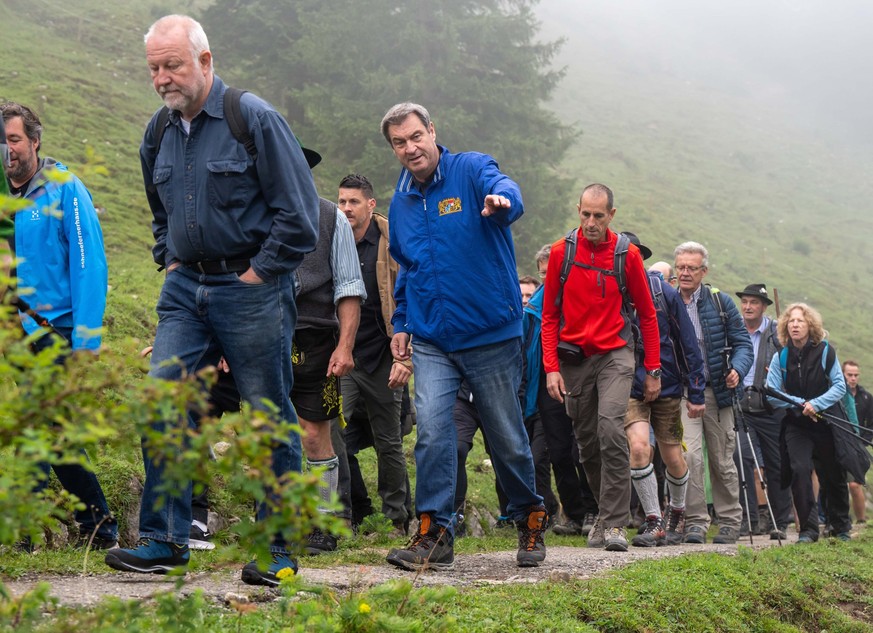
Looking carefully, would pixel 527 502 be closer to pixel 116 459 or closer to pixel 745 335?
pixel 116 459

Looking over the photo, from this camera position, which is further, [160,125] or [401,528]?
[401,528]

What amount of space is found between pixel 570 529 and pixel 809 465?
7.89 feet

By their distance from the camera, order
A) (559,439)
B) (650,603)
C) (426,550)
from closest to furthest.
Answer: (650,603) → (426,550) → (559,439)

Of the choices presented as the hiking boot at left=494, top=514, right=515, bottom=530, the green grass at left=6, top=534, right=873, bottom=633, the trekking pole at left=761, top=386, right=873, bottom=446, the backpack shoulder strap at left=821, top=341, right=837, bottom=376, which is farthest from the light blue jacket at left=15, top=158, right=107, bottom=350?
the backpack shoulder strap at left=821, top=341, right=837, bottom=376

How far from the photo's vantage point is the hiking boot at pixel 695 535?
32.6 feet

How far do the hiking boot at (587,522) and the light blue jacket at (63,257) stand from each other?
20.3ft

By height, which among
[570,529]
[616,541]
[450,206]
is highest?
[450,206]

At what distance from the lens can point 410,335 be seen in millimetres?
6812

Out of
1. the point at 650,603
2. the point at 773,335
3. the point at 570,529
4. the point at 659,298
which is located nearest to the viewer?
the point at 650,603

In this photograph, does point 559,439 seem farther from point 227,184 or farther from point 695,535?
point 227,184

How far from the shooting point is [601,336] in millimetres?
8383

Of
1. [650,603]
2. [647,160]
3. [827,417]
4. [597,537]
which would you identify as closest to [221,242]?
[650,603]

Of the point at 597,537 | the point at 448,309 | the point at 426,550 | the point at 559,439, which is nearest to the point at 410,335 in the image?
the point at 448,309

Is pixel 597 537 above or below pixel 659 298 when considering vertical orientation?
below
